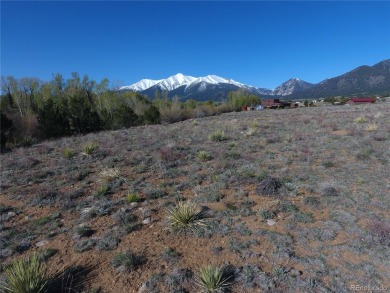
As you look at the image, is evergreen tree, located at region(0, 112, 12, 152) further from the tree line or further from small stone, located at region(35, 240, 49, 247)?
small stone, located at region(35, 240, 49, 247)

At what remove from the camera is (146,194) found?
7.41m

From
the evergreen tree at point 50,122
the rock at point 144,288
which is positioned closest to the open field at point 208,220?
the rock at point 144,288

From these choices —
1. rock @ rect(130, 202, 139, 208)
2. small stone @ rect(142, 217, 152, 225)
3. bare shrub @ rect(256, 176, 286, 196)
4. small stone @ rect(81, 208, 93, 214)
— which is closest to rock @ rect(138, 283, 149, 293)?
small stone @ rect(142, 217, 152, 225)

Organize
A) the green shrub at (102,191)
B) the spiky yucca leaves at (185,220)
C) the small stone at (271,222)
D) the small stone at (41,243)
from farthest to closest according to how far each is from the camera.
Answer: the green shrub at (102,191), the small stone at (271,222), the spiky yucca leaves at (185,220), the small stone at (41,243)

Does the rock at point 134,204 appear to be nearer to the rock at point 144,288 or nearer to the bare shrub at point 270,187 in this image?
the rock at point 144,288

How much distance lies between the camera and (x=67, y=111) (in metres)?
25.2

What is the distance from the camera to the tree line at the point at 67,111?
2192 cm

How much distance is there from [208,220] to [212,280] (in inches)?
78.0

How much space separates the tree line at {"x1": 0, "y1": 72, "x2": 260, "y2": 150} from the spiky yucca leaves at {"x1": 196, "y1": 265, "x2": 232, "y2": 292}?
55.1ft

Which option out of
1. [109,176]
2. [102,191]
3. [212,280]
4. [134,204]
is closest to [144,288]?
[212,280]

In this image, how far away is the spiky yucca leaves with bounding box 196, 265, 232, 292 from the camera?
386 cm

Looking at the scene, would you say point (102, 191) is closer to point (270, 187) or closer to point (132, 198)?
point (132, 198)

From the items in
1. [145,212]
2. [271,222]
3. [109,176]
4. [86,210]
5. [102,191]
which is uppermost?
[109,176]

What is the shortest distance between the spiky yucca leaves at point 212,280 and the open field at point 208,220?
92mm
